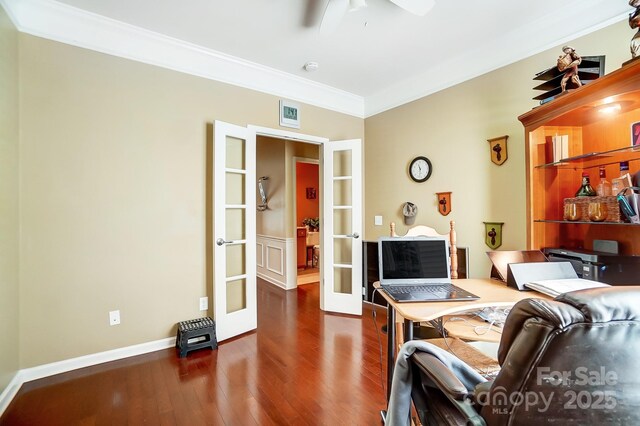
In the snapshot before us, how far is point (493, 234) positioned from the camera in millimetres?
2627

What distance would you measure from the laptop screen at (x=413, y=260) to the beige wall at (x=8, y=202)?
239cm

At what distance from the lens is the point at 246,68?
2.97 meters

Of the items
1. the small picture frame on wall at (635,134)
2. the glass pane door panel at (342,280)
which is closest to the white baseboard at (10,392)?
the glass pane door panel at (342,280)

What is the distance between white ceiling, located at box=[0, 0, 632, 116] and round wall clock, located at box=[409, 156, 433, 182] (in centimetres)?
77

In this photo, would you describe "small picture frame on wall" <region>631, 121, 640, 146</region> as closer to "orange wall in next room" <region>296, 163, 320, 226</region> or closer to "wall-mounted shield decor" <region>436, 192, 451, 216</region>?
"wall-mounted shield decor" <region>436, 192, 451, 216</region>

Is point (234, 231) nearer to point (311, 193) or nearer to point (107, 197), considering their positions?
point (107, 197)

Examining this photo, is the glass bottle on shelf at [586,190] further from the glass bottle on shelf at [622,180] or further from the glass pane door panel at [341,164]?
the glass pane door panel at [341,164]

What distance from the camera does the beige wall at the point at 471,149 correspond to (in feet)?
7.89

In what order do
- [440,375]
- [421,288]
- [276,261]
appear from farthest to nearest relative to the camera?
[276,261] < [421,288] < [440,375]

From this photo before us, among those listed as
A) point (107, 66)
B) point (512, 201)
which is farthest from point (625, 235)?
point (107, 66)

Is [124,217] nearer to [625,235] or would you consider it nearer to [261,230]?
[261,230]

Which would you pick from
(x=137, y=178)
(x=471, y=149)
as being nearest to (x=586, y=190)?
(x=471, y=149)

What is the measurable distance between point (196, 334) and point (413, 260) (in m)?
1.97

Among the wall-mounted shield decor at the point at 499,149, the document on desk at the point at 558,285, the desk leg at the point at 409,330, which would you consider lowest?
the desk leg at the point at 409,330
